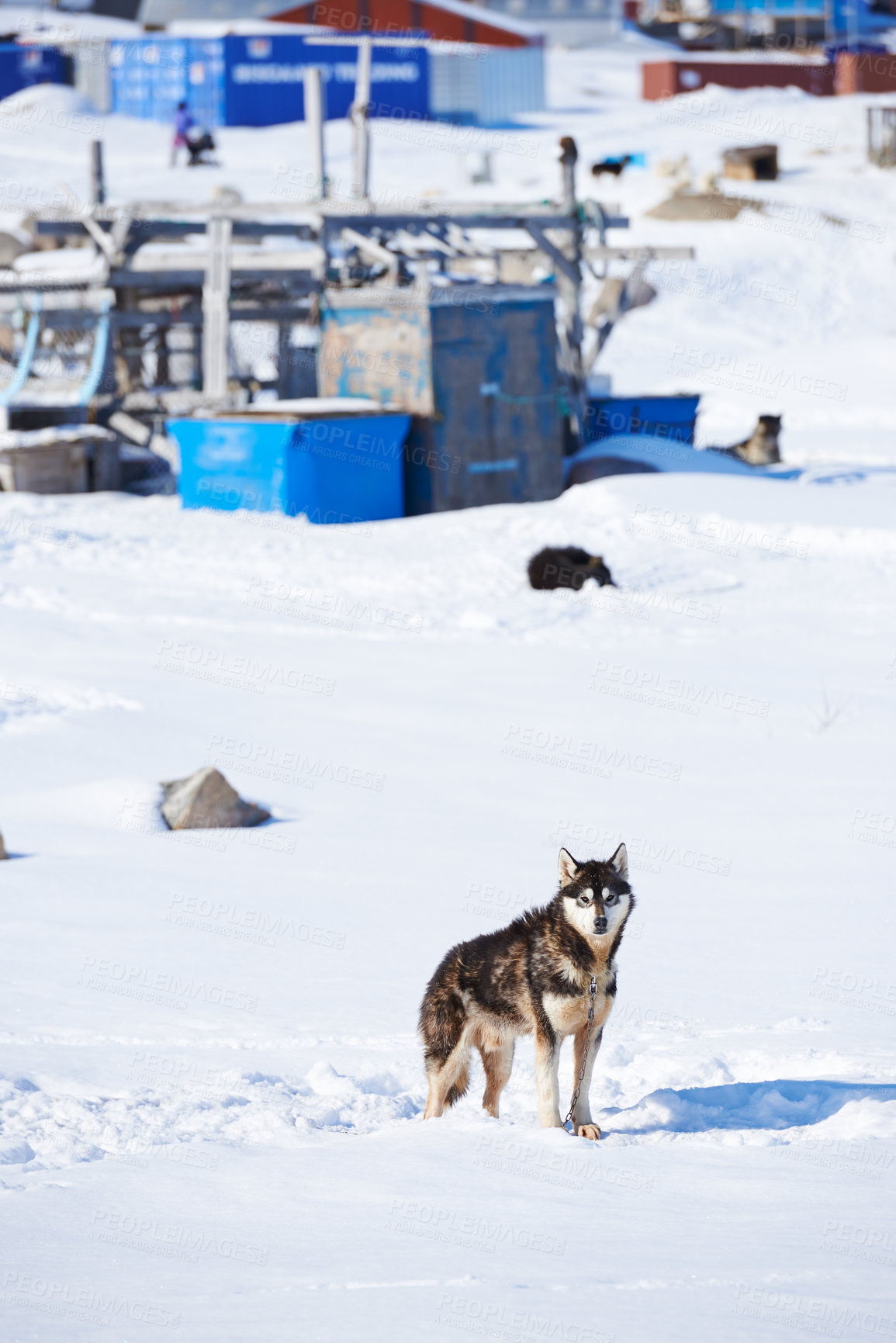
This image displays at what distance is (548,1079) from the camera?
425 centimetres

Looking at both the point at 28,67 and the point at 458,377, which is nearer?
the point at 458,377

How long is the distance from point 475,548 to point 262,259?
6145 millimetres

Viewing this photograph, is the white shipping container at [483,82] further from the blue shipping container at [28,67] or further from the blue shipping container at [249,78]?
the blue shipping container at [28,67]

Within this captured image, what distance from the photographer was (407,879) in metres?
6.76

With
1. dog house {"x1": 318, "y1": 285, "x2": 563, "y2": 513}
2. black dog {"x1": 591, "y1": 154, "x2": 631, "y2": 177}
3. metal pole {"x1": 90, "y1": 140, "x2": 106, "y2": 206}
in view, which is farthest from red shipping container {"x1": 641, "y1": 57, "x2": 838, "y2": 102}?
dog house {"x1": 318, "y1": 285, "x2": 563, "y2": 513}

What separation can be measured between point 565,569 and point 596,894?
26.2 feet

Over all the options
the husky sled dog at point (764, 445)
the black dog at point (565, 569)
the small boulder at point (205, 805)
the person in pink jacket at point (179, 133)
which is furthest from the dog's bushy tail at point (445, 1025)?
the person in pink jacket at point (179, 133)

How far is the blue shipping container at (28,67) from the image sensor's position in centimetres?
4084

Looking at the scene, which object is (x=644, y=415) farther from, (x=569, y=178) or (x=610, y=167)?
(x=610, y=167)

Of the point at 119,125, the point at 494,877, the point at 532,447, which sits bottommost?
the point at 494,877

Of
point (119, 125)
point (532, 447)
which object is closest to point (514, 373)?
point (532, 447)

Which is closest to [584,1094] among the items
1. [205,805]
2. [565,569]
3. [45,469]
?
[205,805]

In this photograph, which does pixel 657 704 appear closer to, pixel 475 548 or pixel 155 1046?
pixel 475 548

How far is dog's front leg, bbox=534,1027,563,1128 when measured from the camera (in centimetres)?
425
